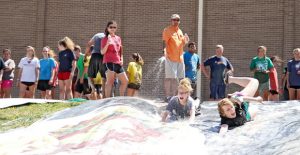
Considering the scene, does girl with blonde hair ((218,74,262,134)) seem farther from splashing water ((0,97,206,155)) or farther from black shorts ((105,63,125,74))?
black shorts ((105,63,125,74))

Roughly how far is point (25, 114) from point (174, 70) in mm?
2818

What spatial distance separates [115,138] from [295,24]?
13.7 meters

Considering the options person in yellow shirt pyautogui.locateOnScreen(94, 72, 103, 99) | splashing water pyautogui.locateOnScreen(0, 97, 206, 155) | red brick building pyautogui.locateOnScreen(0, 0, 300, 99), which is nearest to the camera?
splashing water pyautogui.locateOnScreen(0, 97, 206, 155)

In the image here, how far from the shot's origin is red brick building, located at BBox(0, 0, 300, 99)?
19.2 metres

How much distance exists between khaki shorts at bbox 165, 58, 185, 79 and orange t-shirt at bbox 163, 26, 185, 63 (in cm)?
8

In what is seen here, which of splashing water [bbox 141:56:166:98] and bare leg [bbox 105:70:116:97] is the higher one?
bare leg [bbox 105:70:116:97]

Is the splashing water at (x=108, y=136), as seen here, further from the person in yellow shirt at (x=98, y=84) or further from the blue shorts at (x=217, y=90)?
the blue shorts at (x=217, y=90)

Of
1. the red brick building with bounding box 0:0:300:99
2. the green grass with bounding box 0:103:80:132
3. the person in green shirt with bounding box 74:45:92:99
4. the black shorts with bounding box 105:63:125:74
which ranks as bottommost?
the green grass with bounding box 0:103:80:132

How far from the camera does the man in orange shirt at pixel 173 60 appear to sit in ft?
34.9

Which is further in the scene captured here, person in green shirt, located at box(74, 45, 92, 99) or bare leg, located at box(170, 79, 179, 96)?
person in green shirt, located at box(74, 45, 92, 99)

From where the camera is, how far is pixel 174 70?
1066cm

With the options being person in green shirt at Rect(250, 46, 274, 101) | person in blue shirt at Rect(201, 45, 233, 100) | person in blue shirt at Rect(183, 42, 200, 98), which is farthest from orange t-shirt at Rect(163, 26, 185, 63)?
person in green shirt at Rect(250, 46, 274, 101)

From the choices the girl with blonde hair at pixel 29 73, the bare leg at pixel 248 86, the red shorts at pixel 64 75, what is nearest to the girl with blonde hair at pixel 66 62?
the red shorts at pixel 64 75

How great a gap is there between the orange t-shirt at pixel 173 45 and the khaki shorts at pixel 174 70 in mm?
76
